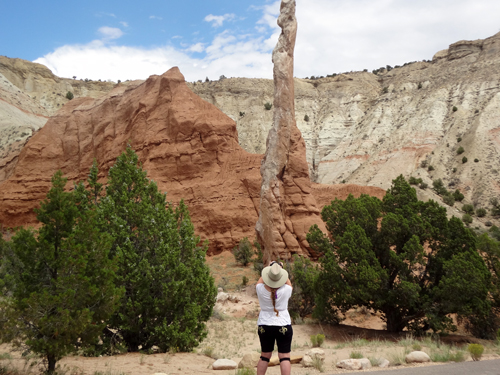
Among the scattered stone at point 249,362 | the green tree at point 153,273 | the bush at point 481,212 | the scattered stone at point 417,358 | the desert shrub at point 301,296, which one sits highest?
the green tree at point 153,273

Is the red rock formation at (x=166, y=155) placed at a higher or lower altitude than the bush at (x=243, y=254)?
higher

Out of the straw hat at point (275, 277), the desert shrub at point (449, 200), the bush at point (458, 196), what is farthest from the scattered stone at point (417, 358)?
the bush at point (458, 196)

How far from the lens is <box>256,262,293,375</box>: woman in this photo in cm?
584

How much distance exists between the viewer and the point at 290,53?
80.6ft

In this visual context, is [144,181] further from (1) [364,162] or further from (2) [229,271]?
(1) [364,162]

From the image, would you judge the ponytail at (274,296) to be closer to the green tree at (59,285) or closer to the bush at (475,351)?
the green tree at (59,285)

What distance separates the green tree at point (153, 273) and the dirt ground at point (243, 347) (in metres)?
0.60

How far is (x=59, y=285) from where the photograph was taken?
6840 millimetres

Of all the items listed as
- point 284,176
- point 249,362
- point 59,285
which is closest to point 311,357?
point 249,362

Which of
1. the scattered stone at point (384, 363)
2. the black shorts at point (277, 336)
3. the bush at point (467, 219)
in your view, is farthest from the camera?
the bush at point (467, 219)

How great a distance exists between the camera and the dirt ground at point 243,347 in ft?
27.6

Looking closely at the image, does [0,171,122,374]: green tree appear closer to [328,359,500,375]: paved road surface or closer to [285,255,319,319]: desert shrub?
[328,359,500,375]: paved road surface

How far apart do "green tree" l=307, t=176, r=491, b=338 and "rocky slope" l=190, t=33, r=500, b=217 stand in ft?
97.7

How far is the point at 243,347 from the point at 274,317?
8102 millimetres
